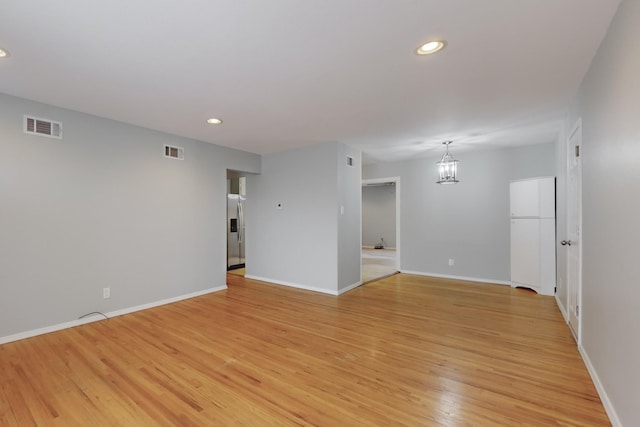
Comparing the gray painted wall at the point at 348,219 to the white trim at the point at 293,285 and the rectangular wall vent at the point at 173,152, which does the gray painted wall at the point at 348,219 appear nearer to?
the white trim at the point at 293,285

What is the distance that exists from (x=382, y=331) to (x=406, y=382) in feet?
3.30

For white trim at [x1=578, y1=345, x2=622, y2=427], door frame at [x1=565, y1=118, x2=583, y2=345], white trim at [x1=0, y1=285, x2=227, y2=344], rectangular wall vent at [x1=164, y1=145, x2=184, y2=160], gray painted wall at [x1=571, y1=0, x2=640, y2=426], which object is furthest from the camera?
rectangular wall vent at [x1=164, y1=145, x2=184, y2=160]

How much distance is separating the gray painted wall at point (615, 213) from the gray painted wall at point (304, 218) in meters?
3.15

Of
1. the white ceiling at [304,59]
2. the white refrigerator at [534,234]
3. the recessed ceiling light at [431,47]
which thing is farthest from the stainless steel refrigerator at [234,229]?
the white refrigerator at [534,234]

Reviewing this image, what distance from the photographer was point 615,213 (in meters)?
1.76

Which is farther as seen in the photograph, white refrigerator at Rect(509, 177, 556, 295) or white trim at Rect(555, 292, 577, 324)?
white refrigerator at Rect(509, 177, 556, 295)

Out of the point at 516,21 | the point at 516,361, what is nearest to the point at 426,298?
the point at 516,361

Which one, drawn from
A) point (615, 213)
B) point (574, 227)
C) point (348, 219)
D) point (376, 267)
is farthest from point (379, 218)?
point (615, 213)

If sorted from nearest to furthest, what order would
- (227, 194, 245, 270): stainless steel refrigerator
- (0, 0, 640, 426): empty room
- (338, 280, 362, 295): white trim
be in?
(0, 0, 640, 426): empty room, (338, 280, 362, 295): white trim, (227, 194, 245, 270): stainless steel refrigerator

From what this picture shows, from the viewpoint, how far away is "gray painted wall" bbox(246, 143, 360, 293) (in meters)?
4.85

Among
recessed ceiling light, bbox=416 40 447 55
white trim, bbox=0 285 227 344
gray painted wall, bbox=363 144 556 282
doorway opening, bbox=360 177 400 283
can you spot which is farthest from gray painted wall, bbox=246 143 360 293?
doorway opening, bbox=360 177 400 283

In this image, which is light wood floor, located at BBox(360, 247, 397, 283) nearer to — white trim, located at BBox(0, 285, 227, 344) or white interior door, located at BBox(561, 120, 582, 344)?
white interior door, located at BBox(561, 120, 582, 344)

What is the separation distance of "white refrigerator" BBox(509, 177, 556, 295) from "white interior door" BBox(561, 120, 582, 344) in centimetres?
132

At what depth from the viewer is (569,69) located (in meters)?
2.44
